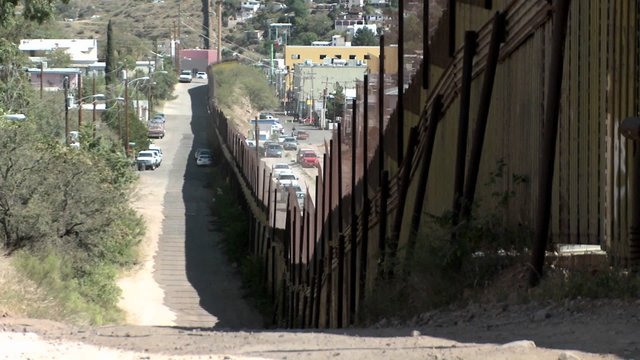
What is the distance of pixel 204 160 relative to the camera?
253ft

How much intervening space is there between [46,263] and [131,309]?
31.0 feet

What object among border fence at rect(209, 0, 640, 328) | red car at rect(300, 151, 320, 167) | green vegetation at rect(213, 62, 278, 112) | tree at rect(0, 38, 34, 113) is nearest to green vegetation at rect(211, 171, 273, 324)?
red car at rect(300, 151, 320, 167)

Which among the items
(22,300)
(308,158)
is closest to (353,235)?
(22,300)

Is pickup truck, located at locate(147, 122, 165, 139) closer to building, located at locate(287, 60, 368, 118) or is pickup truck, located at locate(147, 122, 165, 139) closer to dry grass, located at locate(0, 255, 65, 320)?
building, located at locate(287, 60, 368, 118)

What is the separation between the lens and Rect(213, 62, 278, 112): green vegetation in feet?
353

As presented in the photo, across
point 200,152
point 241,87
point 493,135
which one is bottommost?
point 200,152

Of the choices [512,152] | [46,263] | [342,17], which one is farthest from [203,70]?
[512,152]

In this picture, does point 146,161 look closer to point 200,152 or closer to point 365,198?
point 200,152

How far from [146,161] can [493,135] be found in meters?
61.6

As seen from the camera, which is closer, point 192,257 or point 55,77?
point 192,257

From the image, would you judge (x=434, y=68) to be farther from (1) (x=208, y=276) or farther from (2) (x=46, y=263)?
(1) (x=208, y=276)

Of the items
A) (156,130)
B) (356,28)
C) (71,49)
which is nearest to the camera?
(156,130)

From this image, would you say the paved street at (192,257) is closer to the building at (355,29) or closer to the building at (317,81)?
the building at (317,81)

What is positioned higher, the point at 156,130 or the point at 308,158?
the point at 156,130
